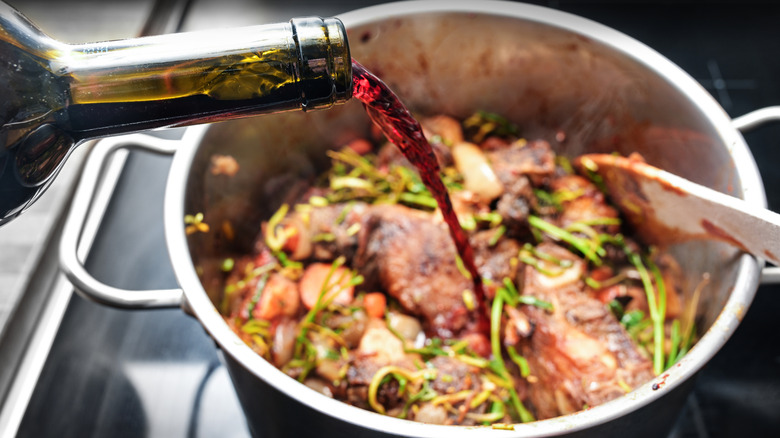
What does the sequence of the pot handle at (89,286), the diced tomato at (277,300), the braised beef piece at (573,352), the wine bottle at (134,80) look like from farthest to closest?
the diced tomato at (277,300) < the braised beef piece at (573,352) < the pot handle at (89,286) < the wine bottle at (134,80)

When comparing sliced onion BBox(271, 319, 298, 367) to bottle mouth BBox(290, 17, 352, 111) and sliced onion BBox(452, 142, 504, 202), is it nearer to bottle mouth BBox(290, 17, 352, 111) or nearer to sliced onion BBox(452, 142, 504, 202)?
sliced onion BBox(452, 142, 504, 202)

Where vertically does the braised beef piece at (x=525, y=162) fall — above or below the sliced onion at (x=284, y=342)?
above

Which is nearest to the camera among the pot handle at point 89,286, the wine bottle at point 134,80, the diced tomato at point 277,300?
the wine bottle at point 134,80

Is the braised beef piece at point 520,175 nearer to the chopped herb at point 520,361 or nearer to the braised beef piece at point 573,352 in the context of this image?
the braised beef piece at point 573,352

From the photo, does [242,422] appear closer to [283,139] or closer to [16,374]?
[16,374]

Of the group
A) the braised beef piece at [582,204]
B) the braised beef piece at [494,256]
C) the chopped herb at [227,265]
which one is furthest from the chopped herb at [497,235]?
the chopped herb at [227,265]

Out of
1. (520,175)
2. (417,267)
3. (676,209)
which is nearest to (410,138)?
(417,267)

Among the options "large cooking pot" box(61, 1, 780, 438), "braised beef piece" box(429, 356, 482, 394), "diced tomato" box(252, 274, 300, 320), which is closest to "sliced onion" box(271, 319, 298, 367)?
"diced tomato" box(252, 274, 300, 320)

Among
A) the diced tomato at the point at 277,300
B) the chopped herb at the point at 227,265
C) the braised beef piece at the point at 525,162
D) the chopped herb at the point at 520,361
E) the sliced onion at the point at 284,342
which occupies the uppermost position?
the braised beef piece at the point at 525,162
